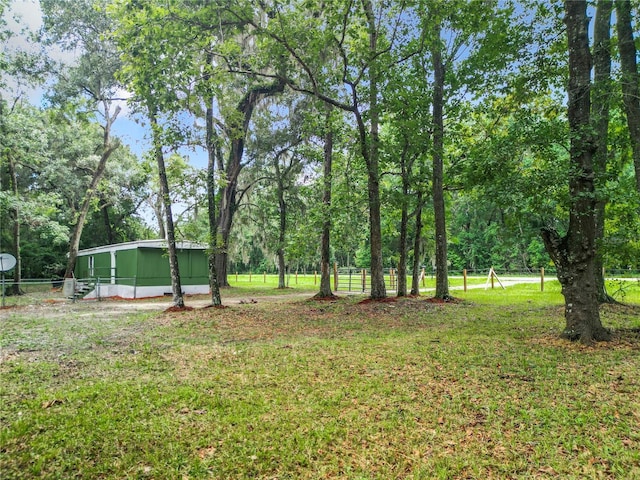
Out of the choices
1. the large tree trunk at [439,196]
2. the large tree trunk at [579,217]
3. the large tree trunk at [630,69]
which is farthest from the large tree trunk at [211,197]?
the large tree trunk at [630,69]

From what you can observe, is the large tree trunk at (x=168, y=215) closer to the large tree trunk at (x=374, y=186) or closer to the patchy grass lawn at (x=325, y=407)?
the patchy grass lawn at (x=325, y=407)

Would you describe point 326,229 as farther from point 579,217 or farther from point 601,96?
point 601,96

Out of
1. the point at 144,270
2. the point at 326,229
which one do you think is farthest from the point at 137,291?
the point at 326,229

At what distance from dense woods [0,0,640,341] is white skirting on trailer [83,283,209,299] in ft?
8.52

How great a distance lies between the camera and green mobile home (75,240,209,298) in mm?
14836

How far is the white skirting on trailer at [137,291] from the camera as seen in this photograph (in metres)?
14.7

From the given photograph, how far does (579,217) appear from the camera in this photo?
4.93 meters

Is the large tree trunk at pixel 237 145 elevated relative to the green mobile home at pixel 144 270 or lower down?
elevated

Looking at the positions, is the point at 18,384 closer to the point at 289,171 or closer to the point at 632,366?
the point at 632,366

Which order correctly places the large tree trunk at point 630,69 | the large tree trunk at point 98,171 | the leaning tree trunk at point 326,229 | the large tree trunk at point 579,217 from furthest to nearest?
the large tree trunk at point 98,171, the leaning tree trunk at point 326,229, the large tree trunk at point 630,69, the large tree trunk at point 579,217

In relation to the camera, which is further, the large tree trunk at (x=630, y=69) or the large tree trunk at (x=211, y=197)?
the large tree trunk at (x=211, y=197)

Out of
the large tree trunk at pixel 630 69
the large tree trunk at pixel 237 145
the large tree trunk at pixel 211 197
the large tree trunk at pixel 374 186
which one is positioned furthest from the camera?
the large tree trunk at pixel 237 145

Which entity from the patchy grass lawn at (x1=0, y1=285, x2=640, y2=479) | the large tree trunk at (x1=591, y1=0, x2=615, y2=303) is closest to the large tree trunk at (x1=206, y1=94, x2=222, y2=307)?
Result: the patchy grass lawn at (x1=0, y1=285, x2=640, y2=479)

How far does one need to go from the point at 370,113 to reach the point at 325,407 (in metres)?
7.53
